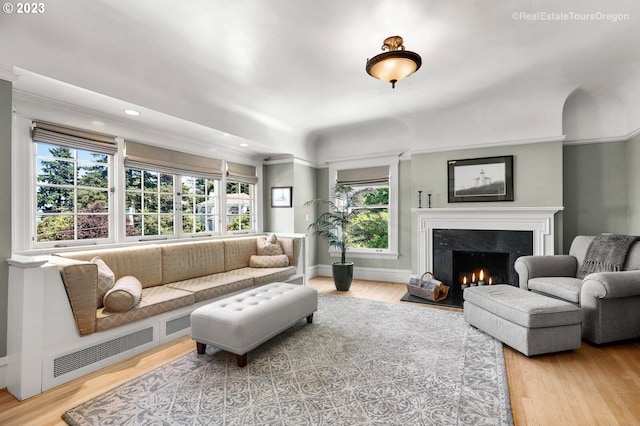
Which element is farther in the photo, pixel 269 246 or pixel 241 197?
pixel 241 197

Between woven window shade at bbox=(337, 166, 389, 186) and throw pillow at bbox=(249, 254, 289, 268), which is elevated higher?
woven window shade at bbox=(337, 166, 389, 186)

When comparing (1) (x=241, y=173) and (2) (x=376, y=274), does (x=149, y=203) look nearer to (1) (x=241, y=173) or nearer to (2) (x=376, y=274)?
(1) (x=241, y=173)

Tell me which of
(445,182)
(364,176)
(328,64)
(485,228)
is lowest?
(485,228)

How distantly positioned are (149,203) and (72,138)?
1061 millimetres

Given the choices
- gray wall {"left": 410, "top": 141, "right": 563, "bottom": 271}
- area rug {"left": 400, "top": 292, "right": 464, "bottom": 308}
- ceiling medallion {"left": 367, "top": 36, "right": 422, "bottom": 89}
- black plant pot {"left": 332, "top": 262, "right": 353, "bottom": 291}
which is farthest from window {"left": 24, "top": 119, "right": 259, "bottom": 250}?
gray wall {"left": 410, "top": 141, "right": 563, "bottom": 271}

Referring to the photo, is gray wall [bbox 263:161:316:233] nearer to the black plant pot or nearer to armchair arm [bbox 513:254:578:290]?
the black plant pot

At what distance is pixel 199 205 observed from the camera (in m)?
4.49

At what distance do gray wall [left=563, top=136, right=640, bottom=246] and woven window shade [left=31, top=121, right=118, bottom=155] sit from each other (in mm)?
5924

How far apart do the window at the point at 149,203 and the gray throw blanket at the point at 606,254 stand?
5050mm

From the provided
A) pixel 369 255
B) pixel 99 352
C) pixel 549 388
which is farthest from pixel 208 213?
pixel 549 388

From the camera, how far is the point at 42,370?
2.15 metres

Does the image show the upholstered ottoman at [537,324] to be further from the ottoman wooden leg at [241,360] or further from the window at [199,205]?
the window at [199,205]

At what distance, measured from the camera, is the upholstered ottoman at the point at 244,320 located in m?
2.38

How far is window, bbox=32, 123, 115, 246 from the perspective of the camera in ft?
9.45
